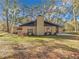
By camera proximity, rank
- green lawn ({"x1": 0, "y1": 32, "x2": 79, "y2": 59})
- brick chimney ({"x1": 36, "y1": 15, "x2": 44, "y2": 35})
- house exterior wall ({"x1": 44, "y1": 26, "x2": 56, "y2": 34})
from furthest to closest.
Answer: house exterior wall ({"x1": 44, "y1": 26, "x2": 56, "y2": 34})
brick chimney ({"x1": 36, "y1": 15, "x2": 44, "y2": 35})
green lawn ({"x1": 0, "y1": 32, "x2": 79, "y2": 59})

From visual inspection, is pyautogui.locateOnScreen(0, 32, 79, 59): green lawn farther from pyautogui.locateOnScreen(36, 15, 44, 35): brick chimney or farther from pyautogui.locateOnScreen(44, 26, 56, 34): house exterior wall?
pyautogui.locateOnScreen(44, 26, 56, 34): house exterior wall

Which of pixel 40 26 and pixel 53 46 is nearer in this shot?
pixel 53 46

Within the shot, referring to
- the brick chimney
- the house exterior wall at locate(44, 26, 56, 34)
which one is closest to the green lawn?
the brick chimney

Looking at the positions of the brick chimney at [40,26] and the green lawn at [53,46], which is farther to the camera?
the brick chimney at [40,26]

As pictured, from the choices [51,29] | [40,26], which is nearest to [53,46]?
[40,26]

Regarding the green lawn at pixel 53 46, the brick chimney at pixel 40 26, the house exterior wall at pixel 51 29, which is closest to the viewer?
the green lawn at pixel 53 46

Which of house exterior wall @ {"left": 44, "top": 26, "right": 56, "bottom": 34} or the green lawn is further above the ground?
house exterior wall @ {"left": 44, "top": 26, "right": 56, "bottom": 34}

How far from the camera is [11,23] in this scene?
5206cm

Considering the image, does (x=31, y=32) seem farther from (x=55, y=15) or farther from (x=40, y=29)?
(x=55, y=15)

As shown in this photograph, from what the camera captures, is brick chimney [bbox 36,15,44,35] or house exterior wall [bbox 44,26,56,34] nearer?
brick chimney [bbox 36,15,44,35]

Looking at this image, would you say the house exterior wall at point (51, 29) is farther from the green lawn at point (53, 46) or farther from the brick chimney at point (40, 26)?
the green lawn at point (53, 46)

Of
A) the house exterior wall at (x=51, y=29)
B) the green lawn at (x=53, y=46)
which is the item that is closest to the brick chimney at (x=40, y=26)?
the house exterior wall at (x=51, y=29)

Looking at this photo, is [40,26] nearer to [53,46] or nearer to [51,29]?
[51,29]

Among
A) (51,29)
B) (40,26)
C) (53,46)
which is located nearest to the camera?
(53,46)
